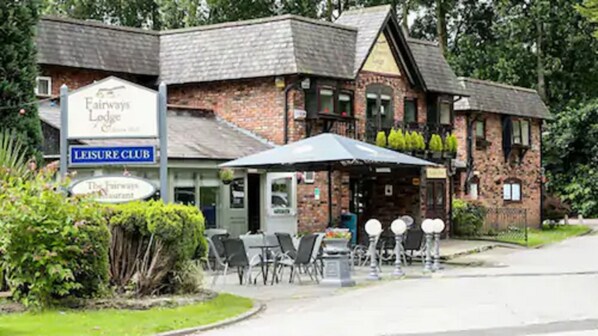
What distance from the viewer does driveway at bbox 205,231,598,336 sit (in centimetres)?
1287

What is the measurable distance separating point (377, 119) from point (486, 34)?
26.5 metres

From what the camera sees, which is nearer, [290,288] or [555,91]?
[290,288]

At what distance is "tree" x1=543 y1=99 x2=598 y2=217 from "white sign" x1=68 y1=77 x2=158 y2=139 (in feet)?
111

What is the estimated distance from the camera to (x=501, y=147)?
39688 millimetres

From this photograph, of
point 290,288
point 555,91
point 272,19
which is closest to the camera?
point 290,288

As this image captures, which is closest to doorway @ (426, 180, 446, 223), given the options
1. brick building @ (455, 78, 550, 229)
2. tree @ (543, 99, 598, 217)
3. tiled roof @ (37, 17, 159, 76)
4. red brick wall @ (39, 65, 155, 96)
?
brick building @ (455, 78, 550, 229)

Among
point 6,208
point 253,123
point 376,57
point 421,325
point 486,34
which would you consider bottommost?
point 421,325

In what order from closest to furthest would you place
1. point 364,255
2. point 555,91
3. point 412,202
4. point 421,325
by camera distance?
1. point 421,325
2. point 364,255
3. point 412,202
4. point 555,91

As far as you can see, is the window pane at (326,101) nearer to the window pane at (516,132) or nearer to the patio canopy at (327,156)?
the patio canopy at (327,156)

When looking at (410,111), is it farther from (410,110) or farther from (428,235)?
(428,235)

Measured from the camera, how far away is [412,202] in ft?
105

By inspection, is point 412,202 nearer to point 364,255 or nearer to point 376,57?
point 376,57

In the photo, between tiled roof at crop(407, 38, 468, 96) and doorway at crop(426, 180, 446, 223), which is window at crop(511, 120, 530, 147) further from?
doorway at crop(426, 180, 446, 223)

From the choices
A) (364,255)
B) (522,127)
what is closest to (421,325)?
(364,255)
